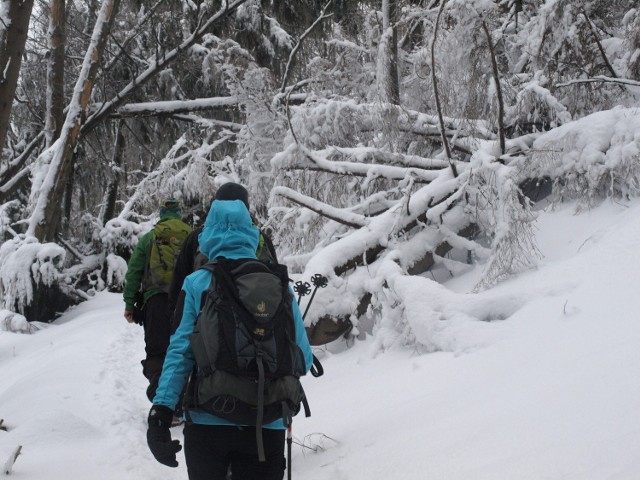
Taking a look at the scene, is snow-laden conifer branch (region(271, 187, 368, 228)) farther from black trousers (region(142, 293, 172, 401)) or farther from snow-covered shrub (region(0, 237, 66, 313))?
snow-covered shrub (region(0, 237, 66, 313))

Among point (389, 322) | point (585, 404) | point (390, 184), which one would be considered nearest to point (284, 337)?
point (585, 404)

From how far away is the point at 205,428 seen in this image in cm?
236

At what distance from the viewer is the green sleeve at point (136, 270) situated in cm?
463

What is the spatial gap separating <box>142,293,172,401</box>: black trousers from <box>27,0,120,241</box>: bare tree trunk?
14.8 ft

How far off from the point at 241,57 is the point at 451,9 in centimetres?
479

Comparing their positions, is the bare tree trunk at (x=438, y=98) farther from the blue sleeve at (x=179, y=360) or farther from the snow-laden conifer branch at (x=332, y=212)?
the blue sleeve at (x=179, y=360)

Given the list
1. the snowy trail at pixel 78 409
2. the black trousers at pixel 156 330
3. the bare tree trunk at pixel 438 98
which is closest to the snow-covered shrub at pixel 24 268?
the snowy trail at pixel 78 409

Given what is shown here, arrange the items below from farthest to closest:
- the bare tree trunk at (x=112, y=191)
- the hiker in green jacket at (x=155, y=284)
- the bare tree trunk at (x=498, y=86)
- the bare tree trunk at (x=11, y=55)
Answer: the bare tree trunk at (x=112, y=191)
the bare tree trunk at (x=498, y=86)
the hiker in green jacket at (x=155, y=284)
the bare tree trunk at (x=11, y=55)

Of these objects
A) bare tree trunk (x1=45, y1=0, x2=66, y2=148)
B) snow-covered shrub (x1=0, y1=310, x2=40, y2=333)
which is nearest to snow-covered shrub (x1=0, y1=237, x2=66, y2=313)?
snow-covered shrub (x1=0, y1=310, x2=40, y2=333)

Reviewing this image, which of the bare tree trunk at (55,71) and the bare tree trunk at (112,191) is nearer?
the bare tree trunk at (55,71)

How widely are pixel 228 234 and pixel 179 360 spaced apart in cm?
56

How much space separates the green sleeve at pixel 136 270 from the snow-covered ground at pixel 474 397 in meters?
0.97

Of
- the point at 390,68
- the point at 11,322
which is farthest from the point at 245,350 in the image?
the point at 11,322

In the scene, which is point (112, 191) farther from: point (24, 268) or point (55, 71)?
point (24, 268)
